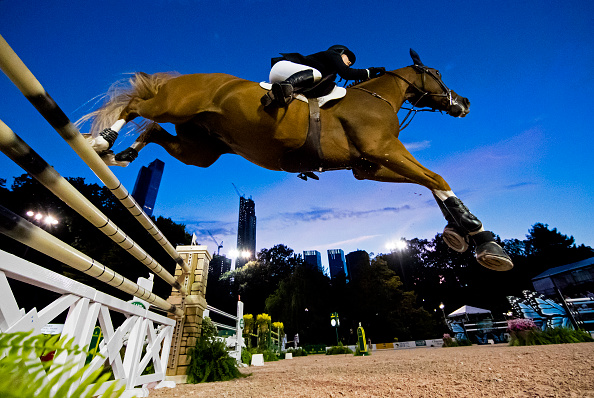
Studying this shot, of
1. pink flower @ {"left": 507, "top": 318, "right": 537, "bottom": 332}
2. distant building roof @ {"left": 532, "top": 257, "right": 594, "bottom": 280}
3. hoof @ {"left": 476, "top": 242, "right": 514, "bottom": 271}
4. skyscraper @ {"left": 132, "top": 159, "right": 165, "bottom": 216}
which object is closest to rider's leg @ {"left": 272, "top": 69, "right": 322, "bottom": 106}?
hoof @ {"left": 476, "top": 242, "right": 514, "bottom": 271}

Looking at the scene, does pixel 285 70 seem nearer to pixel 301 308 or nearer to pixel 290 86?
pixel 290 86

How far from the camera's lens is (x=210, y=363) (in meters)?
3.97

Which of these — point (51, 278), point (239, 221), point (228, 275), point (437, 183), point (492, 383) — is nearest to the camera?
point (51, 278)

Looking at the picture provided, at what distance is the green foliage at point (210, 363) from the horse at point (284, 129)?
115 inches

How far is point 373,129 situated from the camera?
2453mm

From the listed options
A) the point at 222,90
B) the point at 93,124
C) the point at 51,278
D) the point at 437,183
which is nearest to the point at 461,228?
the point at 437,183

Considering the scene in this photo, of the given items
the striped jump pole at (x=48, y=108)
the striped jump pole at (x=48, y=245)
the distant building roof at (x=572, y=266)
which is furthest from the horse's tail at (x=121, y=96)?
the distant building roof at (x=572, y=266)

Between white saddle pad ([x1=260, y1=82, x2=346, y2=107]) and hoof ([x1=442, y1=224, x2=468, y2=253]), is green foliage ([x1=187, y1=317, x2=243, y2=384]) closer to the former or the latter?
hoof ([x1=442, y1=224, x2=468, y2=253])

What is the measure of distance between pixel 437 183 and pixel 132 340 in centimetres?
289

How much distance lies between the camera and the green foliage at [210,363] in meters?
3.85

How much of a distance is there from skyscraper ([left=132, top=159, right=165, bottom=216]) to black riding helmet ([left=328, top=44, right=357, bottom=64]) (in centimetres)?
9740

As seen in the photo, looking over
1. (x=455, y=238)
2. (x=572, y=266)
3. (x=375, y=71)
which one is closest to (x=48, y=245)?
(x=455, y=238)

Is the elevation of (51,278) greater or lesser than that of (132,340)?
greater

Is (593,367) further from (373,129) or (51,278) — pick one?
(51,278)
